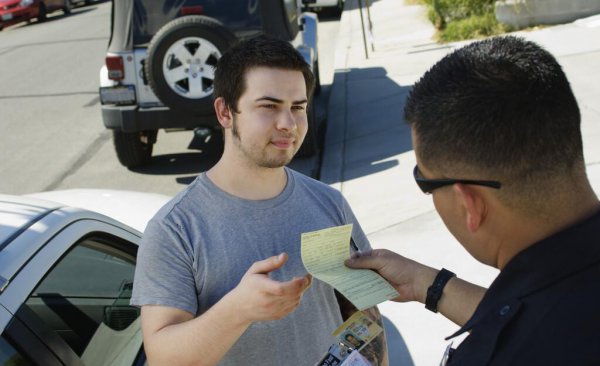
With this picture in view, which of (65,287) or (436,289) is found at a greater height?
(436,289)

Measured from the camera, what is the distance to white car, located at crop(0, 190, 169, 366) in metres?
2.38

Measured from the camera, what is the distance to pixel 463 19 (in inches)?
542

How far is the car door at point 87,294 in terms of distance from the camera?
2578mm

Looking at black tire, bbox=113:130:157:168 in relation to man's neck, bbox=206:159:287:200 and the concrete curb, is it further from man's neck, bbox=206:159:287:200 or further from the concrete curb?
man's neck, bbox=206:159:287:200

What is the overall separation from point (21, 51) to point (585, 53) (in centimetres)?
1226

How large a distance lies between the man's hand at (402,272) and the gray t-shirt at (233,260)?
0.69ft

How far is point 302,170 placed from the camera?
25.0ft

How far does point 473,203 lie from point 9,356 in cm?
147

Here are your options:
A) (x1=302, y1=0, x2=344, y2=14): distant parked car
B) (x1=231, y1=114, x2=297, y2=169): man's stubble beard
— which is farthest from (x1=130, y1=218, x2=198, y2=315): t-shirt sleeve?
(x1=302, y1=0, x2=344, y2=14): distant parked car

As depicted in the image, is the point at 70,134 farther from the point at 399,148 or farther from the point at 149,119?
the point at 399,148

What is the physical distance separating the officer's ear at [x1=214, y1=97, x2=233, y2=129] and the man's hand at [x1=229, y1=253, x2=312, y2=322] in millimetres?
694

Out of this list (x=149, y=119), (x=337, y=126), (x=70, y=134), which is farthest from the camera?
(x=70, y=134)


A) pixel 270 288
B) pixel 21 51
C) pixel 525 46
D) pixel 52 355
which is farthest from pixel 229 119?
pixel 21 51

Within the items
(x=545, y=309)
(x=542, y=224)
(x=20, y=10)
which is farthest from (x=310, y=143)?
(x=20, y=10)
